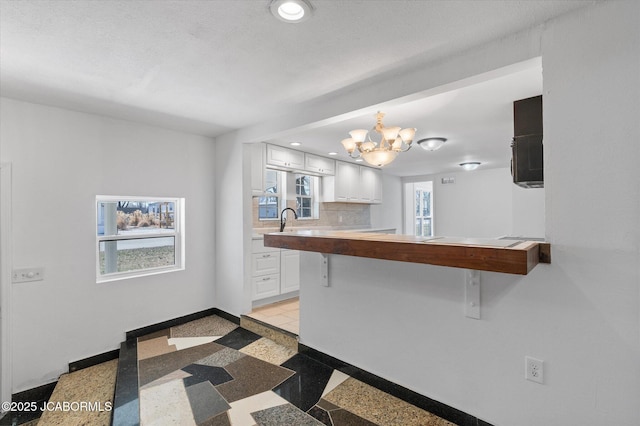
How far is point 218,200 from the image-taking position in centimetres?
383

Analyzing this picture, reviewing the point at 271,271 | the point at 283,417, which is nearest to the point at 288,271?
the point at 271,271

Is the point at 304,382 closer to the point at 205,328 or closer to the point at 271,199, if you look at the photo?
the point at 205,328

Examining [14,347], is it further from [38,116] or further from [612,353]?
[612,353]

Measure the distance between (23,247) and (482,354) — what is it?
11.6 feet

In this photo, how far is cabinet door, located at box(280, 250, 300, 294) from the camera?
4.10 metres

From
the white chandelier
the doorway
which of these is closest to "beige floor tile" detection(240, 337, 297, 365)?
the white chandelier

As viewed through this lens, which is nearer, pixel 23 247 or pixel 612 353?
pixel 612 353

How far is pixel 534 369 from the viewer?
1577 millimetres

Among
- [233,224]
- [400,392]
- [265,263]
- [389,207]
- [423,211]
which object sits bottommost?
[400,392]

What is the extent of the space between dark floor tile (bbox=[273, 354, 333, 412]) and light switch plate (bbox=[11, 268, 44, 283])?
222cm

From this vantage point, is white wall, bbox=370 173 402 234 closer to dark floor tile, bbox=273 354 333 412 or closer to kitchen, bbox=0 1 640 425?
kitchen, bbox=0 1 640 425

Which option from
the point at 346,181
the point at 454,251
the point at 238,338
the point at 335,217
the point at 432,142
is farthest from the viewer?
the point at 335,217

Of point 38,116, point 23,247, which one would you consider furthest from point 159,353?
point 38,116

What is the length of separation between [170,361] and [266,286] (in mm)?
1420
